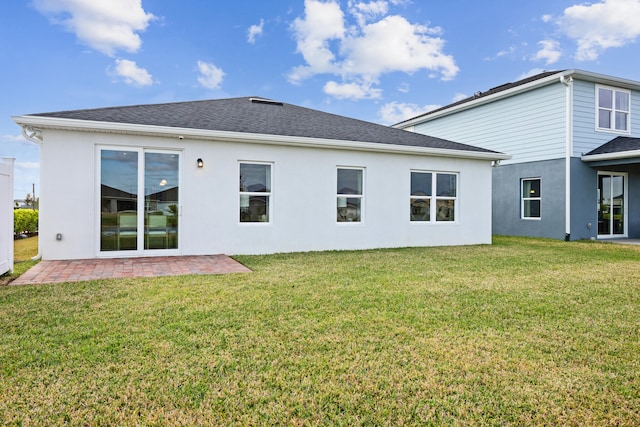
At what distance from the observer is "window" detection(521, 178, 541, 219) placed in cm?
1346

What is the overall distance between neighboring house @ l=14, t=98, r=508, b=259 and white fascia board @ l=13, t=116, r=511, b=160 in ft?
0.09

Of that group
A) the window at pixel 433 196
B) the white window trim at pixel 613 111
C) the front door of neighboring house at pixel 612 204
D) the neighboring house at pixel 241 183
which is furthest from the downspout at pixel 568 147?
the window at pixel 433 196

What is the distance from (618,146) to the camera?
12.1 meters

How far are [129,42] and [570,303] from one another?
14.9m

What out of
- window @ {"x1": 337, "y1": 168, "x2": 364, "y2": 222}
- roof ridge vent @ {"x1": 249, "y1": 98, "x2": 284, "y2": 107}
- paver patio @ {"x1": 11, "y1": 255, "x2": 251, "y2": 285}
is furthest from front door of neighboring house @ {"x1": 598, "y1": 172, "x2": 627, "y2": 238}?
paver patio @ {"x1": 11, "y1": 255, "x2": 251, "y2": 285}

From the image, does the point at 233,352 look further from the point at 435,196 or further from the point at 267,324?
the point at 435,196

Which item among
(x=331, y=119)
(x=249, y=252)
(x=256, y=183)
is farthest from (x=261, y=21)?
(x=249, y=252)

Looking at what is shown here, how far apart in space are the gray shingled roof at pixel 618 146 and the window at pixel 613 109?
0.55 meters

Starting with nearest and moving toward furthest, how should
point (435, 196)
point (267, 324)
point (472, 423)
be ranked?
point (472, 423) < point (267, 324) < point (435, 196)

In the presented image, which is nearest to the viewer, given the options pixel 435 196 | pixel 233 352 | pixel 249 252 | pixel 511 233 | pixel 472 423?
pixel 472 423

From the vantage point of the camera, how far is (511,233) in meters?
14.4

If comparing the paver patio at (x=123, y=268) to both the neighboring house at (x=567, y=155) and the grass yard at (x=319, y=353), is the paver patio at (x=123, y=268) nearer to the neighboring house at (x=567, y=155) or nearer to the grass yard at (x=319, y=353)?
the grass yard at (x=319, y=353)

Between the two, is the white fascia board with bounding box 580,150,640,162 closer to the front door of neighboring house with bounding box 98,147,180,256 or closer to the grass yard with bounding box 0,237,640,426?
the grass yard with bounding box 0,237,640,426

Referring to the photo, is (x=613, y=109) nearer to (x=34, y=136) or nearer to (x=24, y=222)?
(x=34, y=136)
